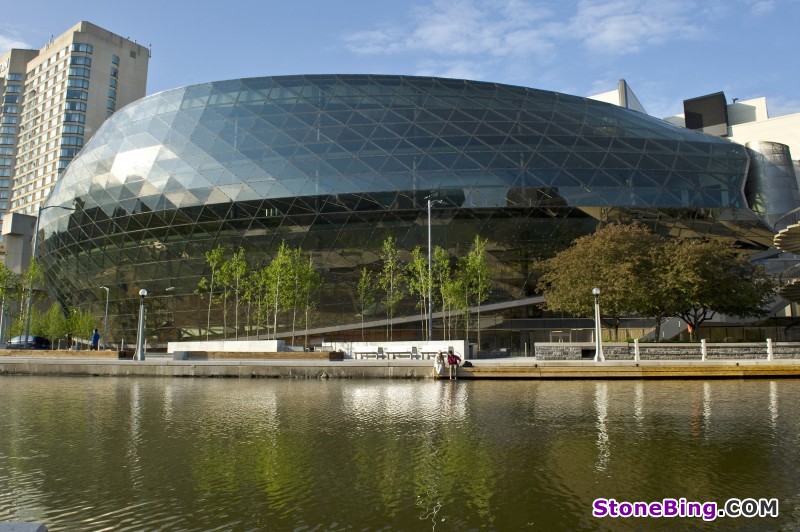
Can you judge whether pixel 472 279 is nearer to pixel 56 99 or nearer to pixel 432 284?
pixel 432 284

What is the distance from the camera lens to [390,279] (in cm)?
4284

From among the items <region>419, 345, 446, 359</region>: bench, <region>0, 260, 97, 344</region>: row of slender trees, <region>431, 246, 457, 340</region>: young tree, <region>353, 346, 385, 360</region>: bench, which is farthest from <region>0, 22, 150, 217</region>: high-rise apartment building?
<region>419, 345, 446, 359</region>: bench

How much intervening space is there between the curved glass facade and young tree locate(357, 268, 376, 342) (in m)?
0.72

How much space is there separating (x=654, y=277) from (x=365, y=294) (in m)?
19.9

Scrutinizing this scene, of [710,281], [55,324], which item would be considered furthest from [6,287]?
[710,281]

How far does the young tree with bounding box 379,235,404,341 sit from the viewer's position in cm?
4231

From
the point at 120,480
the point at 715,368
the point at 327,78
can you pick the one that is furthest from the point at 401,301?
the point at 120,480

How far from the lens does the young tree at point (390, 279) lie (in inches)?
1666

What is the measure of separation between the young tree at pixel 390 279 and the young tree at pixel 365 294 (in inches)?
34.8

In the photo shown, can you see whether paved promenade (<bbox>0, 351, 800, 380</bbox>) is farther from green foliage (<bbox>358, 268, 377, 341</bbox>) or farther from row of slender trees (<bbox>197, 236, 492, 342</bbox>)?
green foliage (<bbox>358, 268, 377, 341</bbox>)

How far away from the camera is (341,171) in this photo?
44.3 metres

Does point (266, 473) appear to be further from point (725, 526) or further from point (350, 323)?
point (350, 323)

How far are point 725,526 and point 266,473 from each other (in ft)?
18.1

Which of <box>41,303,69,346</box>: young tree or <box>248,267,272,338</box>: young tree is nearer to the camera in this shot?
<box>248,267,272,338</box>: young tree
